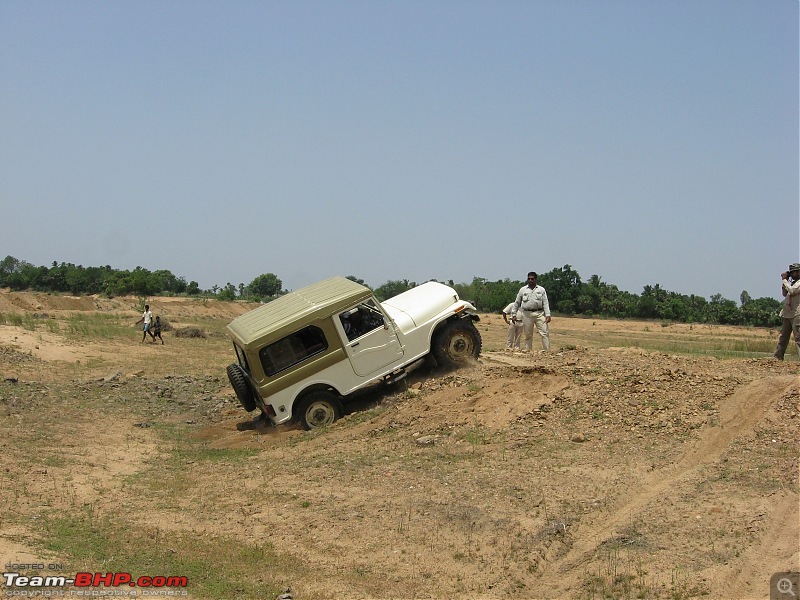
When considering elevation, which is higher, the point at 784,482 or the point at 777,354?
the point at 777,354

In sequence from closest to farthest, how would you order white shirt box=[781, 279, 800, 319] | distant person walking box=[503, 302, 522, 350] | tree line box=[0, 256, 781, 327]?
1. white shirt box=[781, 279, 800, 319]
2. distant person walking box=[503, 302, 522, 350]
3. tree line box=[0, 256, 781, 327]

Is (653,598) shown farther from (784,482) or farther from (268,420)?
(268,420)

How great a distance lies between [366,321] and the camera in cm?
1354

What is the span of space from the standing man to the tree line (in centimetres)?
2905

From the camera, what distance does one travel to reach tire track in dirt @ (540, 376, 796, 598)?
7168mm

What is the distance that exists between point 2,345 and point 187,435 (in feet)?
37.9

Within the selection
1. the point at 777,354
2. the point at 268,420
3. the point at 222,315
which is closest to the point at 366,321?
the point at 268,420

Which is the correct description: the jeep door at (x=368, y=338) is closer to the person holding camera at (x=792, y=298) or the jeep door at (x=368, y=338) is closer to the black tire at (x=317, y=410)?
the black tire at (x=317, y=410)

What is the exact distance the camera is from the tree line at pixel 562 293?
2141 inches

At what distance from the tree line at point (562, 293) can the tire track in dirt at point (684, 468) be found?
35.1m

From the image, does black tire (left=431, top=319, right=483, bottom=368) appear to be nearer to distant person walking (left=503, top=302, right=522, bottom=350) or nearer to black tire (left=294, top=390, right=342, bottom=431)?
black tire (left=294, top=390, right=342, bottom=431)

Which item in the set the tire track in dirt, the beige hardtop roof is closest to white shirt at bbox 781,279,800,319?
the tire track in dirt

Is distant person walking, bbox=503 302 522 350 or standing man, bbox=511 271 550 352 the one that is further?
distant person walking, bbox=503 302 522 350

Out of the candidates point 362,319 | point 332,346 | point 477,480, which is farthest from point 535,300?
point 477,480
